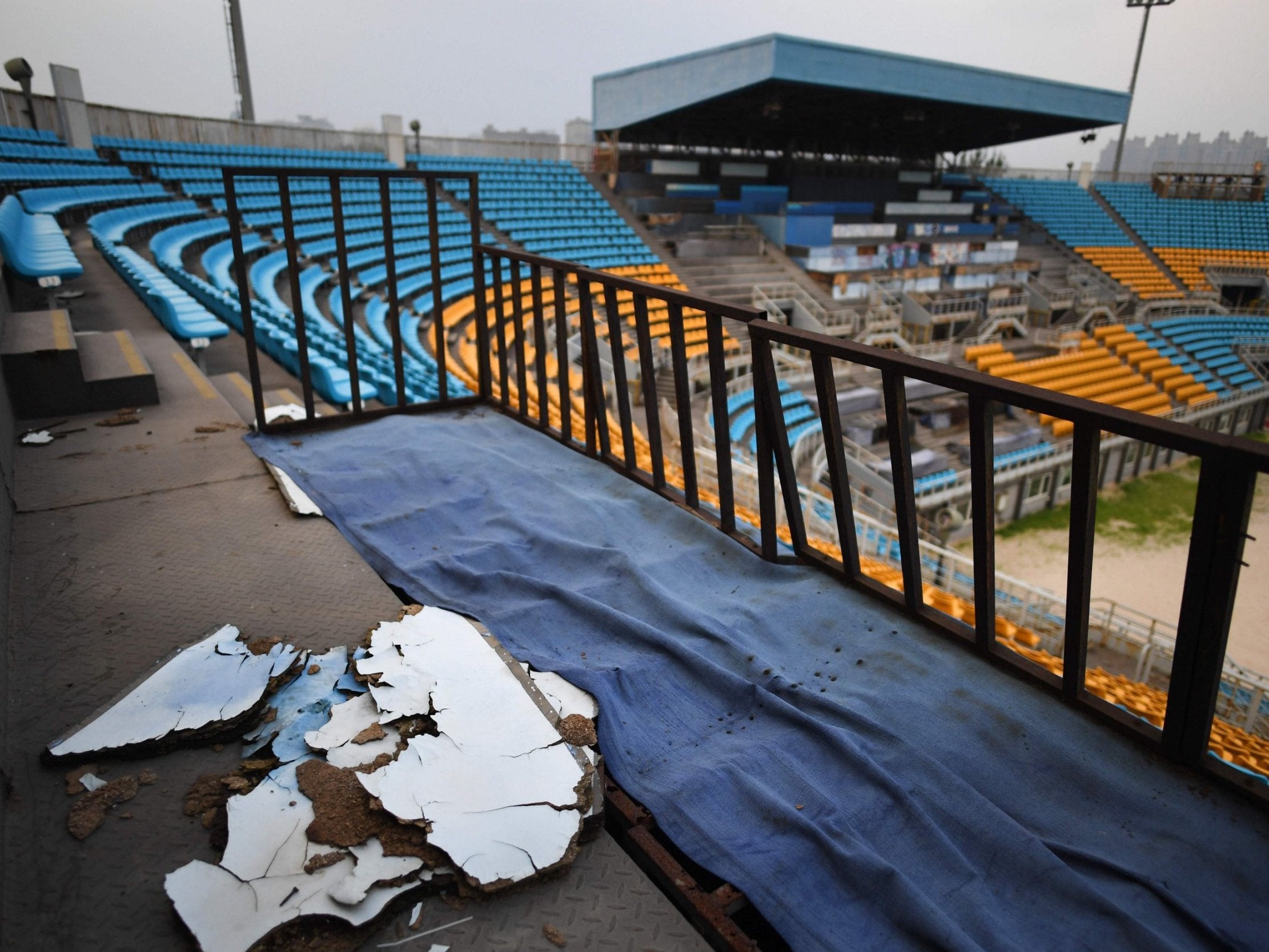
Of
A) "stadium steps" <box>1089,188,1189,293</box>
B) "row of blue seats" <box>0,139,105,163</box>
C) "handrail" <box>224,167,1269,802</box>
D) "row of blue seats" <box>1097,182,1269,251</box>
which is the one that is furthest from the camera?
"row of blue seats" <box>1097,182,1269,251</box>

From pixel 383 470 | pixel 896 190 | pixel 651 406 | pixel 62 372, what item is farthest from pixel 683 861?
pixel 896 190

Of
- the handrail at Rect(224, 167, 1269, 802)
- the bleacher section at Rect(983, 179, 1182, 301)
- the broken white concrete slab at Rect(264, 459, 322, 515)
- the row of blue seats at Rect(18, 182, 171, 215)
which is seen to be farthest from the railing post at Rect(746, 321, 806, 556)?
the bleacher section at Rect(983, 179, 1182, 301)

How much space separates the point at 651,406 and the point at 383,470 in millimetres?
1231

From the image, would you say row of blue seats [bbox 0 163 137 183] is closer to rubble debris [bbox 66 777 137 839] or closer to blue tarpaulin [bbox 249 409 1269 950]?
blue tarpaulin [bbox 249 409 1269 950]

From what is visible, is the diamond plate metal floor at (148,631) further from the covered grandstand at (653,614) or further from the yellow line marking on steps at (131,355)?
the yellow line marking on steps at (131,355)

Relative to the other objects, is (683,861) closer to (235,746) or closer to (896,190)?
(235,746)

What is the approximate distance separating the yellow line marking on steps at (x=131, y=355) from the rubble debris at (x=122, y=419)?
8.6 inches

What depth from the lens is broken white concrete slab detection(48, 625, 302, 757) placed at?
1.65m

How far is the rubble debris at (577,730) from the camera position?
1730 mm

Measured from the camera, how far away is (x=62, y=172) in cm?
1243

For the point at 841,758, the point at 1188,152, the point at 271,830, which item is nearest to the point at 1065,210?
the point at 1188,152

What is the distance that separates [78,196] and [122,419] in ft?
35.0

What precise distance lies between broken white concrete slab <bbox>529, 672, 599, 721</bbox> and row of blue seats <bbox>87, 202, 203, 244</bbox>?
403 inches

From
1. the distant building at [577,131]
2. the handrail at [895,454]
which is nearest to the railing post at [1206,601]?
the handrail at [895,454]
